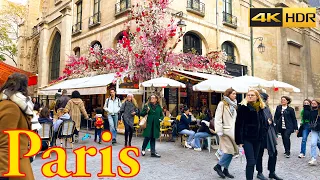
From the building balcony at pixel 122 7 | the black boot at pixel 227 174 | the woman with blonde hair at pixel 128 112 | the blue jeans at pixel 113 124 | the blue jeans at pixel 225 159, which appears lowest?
the black boot at pixel 227 174

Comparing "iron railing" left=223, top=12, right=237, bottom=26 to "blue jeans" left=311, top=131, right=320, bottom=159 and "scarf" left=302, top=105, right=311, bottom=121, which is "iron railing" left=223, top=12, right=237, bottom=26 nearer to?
"scarf" left=302, top=105, right=311, bottom=121

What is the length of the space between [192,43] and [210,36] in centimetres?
143

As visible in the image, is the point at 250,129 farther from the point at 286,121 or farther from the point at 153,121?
the point at 286,121

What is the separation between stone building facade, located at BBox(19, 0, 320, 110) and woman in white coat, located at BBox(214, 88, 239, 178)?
9.20 meters

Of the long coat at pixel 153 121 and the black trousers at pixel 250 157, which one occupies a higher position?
the long coat at pixel 153 121

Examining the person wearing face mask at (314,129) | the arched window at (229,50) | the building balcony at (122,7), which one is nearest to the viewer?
the person wearing face mask at (314,129)

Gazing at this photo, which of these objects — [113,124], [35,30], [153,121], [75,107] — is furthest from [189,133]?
[35,30]

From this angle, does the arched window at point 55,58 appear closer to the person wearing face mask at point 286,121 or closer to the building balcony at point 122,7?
the building balcony at point 122,7

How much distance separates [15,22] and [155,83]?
30388 mm

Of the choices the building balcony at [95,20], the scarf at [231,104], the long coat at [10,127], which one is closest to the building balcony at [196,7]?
the building balcony at [95,20]

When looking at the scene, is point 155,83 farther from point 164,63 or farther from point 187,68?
point 187,68

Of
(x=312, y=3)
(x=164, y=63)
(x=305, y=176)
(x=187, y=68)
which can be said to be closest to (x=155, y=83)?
(x=164, y=63)

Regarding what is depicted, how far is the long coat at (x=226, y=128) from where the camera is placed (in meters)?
5.00

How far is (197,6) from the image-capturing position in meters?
15.4
